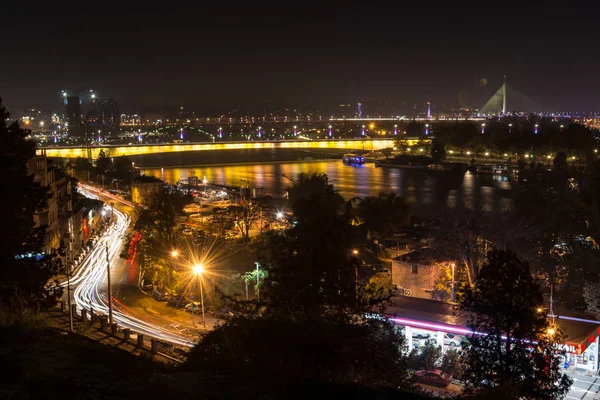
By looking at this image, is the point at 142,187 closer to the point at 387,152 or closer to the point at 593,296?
the point at 593,296

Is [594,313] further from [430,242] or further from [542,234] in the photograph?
[430,242]

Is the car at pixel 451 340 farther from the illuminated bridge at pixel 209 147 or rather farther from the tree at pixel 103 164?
the illuminated bridge at pixel 209 147

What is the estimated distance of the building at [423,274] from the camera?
4.05 meters

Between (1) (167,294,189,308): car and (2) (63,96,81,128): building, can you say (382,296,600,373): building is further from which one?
(2) (63,96,81,128): building

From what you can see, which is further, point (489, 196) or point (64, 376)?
point (489, 196)

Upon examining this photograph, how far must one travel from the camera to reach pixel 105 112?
107 ft

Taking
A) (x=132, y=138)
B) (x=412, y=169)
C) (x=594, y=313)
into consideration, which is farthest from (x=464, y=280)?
(x=132, y=138)

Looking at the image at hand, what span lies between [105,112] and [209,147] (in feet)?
54.3

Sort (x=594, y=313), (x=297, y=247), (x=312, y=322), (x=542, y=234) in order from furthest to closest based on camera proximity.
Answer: (x=542, y=234) < (x=594, y=313) < (x=297, y=247) < (x=312, y=322)

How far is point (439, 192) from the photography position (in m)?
12.3

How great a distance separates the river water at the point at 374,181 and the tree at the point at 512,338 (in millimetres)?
7336

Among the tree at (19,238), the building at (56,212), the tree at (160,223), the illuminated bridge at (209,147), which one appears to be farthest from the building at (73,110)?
the tree at (19,238)

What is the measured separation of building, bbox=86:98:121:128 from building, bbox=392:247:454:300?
28.7 m

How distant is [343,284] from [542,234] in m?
3.47
